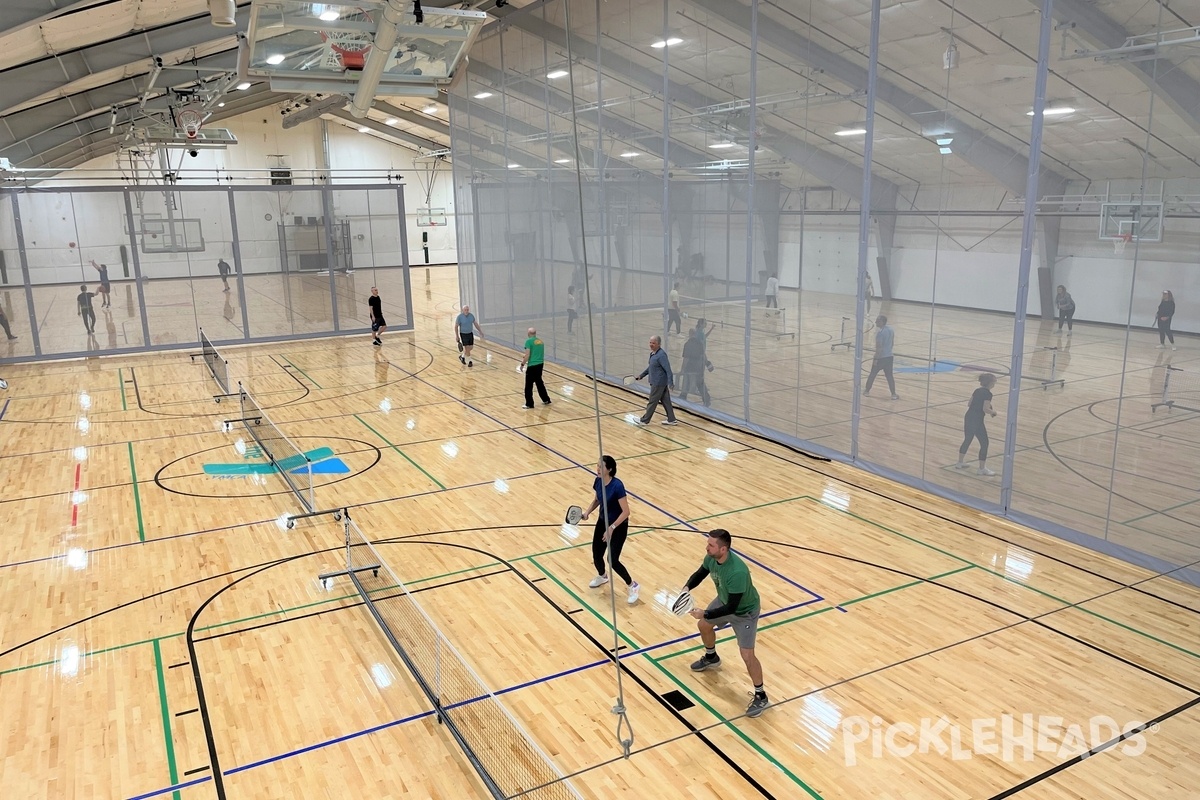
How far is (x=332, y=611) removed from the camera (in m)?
9.23

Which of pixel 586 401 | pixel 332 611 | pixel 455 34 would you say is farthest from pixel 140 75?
pixel 332 611

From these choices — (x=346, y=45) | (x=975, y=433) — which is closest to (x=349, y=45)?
(x=346, y=45)

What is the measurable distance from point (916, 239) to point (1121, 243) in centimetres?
307

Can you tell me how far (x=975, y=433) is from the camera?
11.7 metres

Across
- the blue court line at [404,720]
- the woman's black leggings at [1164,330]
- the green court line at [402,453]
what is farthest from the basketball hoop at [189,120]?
the woman's black leggings at [1164,330]

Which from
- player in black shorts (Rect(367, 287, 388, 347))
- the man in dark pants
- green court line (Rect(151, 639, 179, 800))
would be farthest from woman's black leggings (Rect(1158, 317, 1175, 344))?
player in black shorts (Rect(367, 287, 388, 347))

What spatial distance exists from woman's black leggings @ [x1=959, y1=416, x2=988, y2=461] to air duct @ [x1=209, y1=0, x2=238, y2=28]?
36.8 feet

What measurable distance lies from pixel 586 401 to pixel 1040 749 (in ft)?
44.2

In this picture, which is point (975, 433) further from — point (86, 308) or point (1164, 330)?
point (86, 308)

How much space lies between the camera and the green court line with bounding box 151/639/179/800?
6.52m

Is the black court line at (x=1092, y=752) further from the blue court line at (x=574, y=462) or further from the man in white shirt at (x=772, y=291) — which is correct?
the man in white shirt at (x=772, y=291)

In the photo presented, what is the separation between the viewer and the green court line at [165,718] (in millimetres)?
6520

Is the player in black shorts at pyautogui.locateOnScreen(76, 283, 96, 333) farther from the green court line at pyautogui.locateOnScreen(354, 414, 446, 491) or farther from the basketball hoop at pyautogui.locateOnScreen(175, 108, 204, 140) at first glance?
the green court line at pyautogui.locateOnScreen(354, 414, 446, 491)

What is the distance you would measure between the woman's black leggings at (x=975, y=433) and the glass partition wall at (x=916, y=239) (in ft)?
0.12
